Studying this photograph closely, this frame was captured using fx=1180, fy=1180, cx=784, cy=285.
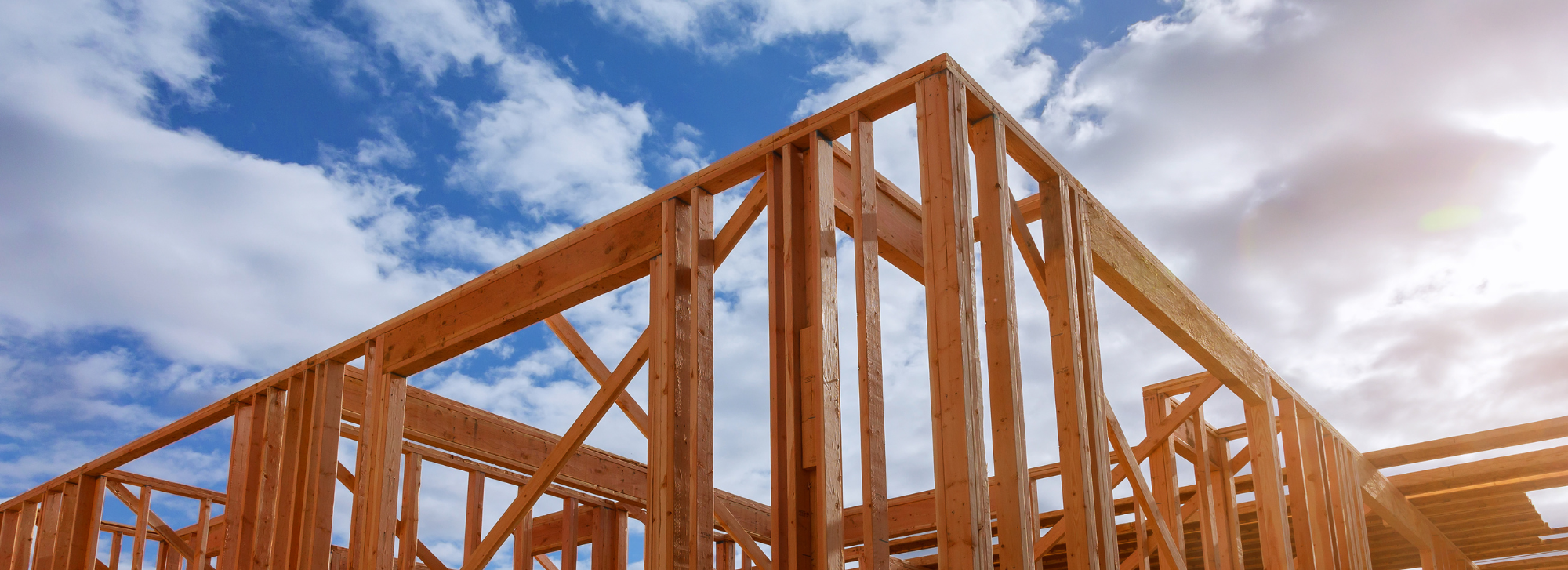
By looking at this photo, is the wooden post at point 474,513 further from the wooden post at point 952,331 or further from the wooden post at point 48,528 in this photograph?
the wooden post at point 952,331

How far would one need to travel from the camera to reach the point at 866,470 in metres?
6.39

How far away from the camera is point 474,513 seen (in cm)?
1327

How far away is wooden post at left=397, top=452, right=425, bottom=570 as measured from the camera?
1090cm

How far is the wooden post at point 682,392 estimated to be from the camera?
23.8ft

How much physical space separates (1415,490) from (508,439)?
429 inches

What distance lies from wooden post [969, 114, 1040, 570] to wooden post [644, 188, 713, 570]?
1.85 m

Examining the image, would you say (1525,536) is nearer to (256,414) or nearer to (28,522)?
(256,414)

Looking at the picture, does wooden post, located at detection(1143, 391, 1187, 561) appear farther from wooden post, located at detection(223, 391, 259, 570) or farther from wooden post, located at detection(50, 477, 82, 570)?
wooden post, located at detection(50, 477, 82, 570)

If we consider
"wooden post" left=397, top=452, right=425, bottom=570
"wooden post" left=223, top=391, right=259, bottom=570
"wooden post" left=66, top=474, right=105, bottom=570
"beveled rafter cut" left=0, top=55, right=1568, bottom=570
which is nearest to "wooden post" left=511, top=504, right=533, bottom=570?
"beveled rafter cut" left=0, top=55, right=1568, bottom=570

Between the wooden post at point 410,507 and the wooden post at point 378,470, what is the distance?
1114 mm

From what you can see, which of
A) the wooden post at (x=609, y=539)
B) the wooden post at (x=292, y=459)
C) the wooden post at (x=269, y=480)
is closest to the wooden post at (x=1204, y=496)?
the wooden post at (x=609, y=539)

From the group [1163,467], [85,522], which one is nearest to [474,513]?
[85,522]

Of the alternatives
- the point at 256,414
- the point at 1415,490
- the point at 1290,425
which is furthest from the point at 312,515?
the point at 1415,490

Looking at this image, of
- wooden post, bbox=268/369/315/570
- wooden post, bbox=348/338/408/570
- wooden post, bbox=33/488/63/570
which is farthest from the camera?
wooden post, bbox=33/488/63/570
